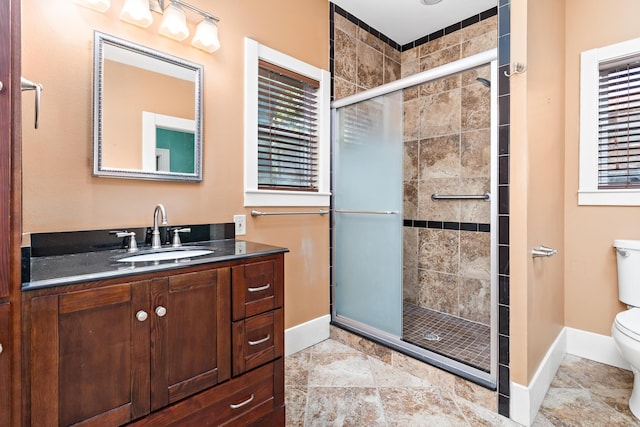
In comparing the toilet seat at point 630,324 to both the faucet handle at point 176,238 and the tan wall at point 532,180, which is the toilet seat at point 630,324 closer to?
the tan wall at point 532,180

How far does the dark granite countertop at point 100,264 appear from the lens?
3.20 feet

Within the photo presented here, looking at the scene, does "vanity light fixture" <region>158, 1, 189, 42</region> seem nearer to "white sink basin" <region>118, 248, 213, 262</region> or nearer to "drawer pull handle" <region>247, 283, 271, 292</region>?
"white sink basin" <region>118, 248, 213, 262</region>

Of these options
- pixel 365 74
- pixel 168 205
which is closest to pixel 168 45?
pixel 168 205

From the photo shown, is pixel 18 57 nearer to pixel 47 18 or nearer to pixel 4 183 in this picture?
pixel 4 183

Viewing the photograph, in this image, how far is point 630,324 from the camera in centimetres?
162

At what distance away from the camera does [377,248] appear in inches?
92.4

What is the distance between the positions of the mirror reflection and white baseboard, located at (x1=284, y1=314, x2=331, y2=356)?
1246mm

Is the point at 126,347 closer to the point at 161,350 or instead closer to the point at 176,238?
the point at 161,350

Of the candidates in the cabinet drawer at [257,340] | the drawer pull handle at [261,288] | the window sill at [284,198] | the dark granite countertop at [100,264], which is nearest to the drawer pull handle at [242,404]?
the cabinet drawer at [257,340]

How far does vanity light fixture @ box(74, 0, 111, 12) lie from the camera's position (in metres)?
1.42

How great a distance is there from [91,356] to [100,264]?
0.32 metres

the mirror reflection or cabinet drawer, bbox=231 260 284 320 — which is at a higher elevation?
the mirror reflection

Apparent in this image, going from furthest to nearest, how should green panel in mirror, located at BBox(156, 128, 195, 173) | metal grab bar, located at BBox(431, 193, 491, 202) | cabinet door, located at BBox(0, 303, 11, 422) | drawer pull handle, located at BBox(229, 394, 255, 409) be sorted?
metal grab bar, located at BBox(431, 193, 491, 202), green panel in mirror, located at BBox(156, 128, 195, 173), drawer pull handle, located at BBox(229, 394, 255, 409), cabinet door, located at BBox(0, 303, 11, 422)

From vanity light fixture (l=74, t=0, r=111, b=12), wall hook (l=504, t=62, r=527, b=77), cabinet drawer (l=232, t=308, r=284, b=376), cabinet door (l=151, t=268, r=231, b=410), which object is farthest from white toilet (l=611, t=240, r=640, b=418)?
vanity light fixture (l=74, t=0, r=111, b=12)
